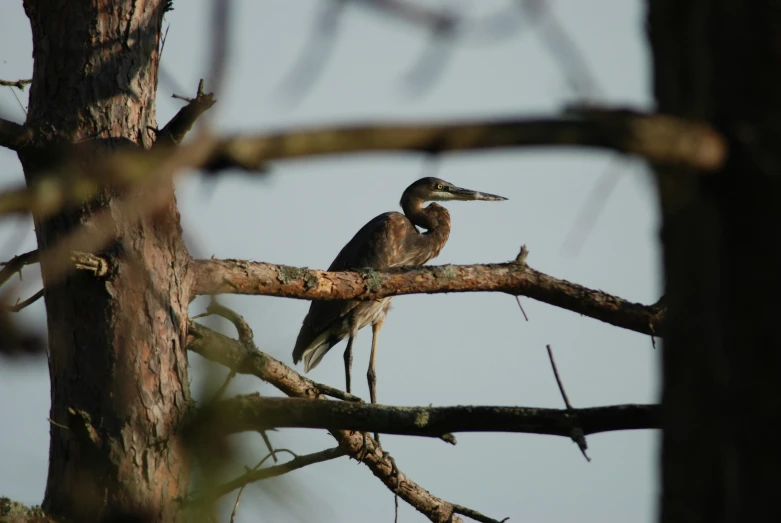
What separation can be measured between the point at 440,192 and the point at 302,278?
469 centimetres

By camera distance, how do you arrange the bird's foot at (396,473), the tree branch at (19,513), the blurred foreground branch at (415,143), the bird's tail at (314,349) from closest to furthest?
the blurred foreground branch at (415,143) < the tree branch at (19,513) < the bird's foot at (396,473) < the bird's tail at (314,349)

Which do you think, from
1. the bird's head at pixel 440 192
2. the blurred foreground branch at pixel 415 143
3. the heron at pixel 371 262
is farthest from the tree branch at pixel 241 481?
the bird's head at pixel 440 192

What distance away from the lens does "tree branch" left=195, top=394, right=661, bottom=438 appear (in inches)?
78.0

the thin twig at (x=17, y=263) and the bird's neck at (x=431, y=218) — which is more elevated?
the bird's neck at (x=431, y=218)

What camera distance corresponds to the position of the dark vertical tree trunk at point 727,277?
109 centimetres

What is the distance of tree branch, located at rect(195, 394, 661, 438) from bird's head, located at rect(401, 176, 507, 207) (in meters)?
5.56

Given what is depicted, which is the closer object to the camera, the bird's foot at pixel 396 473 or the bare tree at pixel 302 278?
the bare tree at pixel 302 278

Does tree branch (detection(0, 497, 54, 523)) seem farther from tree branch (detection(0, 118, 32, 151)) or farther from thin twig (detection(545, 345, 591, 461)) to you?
thin twig (detection(545, 345, 591, 461))

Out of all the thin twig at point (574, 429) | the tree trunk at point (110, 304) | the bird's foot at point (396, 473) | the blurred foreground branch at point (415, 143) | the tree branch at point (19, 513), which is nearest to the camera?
the blurred foreground branch at point (415, 143)

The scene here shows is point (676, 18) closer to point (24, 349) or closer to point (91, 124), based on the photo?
point (24, 349)

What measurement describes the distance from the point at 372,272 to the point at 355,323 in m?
3.65

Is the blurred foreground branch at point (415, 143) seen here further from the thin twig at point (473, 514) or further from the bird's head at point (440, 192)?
the bird's head at point (440, 192)

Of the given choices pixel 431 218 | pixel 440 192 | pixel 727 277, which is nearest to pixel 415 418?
pixel 727 277

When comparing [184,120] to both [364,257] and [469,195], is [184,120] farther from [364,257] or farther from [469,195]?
[469,195]
